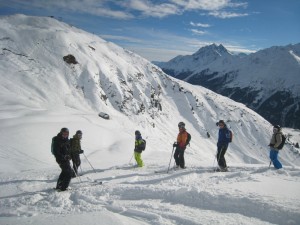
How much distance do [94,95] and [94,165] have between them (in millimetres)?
47385

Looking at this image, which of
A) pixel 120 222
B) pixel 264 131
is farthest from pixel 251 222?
pixel 264 131

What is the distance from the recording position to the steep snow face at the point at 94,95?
110 feet

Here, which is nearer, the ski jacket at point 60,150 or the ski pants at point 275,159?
the ski jacket at point 60,150

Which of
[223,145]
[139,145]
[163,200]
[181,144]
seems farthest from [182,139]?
[163,200]

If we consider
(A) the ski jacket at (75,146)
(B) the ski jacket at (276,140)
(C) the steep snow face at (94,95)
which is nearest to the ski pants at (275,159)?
(B) the ski jacket at (276,140)

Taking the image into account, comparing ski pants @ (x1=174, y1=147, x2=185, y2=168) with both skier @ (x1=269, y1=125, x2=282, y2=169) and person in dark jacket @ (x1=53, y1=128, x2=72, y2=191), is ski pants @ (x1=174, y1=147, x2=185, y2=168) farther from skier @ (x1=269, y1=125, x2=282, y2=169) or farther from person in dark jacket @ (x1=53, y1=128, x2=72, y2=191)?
person in dark jacket @ (x1=53, y1=128, x2=72, y2=191)

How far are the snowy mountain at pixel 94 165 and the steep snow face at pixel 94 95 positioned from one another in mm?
278

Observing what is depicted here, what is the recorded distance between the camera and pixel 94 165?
55.6ft

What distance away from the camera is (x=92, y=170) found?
14984 mm

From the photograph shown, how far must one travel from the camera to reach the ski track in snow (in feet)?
26.1

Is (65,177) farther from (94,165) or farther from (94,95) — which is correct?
(94,95)

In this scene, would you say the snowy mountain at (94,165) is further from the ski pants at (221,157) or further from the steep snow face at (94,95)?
the ski pants at (221,157)

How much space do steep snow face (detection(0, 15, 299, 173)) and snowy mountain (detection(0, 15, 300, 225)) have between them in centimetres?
Answer: 28

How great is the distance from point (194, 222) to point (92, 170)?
27.7 feet
